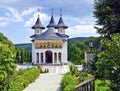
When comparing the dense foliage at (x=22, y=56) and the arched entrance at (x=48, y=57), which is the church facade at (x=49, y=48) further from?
the dense foliage at (x=22, y=56)

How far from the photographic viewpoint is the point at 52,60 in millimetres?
60500

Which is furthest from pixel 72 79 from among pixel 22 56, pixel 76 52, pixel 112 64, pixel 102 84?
pixel 22 56

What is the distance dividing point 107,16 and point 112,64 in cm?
1055

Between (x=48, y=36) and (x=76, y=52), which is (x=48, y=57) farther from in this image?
(x=76, y=52)

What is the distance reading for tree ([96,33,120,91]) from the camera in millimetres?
9927

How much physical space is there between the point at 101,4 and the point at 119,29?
7.43 feet

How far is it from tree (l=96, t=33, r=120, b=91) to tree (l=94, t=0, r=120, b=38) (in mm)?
9388

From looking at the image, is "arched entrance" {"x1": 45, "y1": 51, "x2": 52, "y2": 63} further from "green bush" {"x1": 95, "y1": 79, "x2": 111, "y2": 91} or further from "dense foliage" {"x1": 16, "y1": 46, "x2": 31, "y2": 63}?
"green bush" {"x1": 95, "y1": 79, "x2": 111, "y2": 91}

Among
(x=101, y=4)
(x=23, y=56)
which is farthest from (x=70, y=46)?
(x=101, y=4)

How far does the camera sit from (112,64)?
994 cm

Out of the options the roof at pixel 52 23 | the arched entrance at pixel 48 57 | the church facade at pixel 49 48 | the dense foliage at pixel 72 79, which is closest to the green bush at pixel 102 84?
the dense foliage at pixel 72 79

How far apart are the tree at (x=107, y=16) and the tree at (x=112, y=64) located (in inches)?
370

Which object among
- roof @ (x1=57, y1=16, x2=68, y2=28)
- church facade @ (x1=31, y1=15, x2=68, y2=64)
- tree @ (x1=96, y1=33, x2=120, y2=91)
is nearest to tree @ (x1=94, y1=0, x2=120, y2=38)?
tree @ (x1=96, y1=33, x2=120, y2=91)

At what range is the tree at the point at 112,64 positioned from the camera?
9.93m
